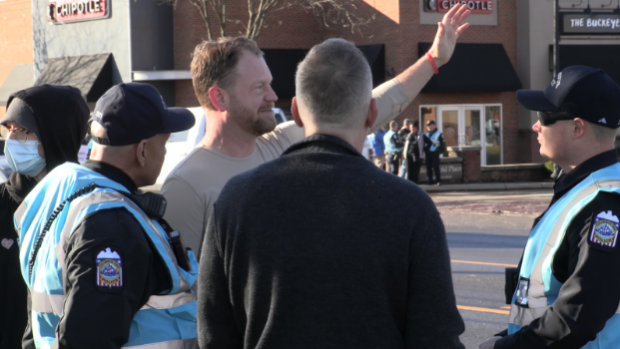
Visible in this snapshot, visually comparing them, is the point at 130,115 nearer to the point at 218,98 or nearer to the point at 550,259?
the point at 218,98

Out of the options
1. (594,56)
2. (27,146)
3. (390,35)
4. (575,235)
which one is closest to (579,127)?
(575,235)

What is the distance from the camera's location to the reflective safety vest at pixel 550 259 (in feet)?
8.88

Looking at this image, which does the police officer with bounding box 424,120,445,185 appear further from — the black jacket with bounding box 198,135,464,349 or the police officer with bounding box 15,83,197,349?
the black jacket with bounding box 198,135,464,349

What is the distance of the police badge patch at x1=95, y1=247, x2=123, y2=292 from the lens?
2.32m

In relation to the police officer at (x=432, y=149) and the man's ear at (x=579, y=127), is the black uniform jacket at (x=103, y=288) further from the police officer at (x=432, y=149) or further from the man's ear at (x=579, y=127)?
the police officer at (x=432, y=149)

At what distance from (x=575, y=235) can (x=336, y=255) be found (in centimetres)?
111

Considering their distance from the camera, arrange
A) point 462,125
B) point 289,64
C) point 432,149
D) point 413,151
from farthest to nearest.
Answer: point 462,125, point 289,64, point 432,149, point 413,151

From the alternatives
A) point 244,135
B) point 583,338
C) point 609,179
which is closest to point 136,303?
point 244,135

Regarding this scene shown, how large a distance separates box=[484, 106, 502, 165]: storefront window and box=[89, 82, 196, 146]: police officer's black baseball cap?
1013 inches

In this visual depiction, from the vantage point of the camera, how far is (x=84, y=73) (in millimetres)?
26484

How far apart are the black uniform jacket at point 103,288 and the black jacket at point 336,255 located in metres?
0.43

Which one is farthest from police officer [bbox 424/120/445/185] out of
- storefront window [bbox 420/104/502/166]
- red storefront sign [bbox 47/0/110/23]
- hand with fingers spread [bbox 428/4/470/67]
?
hand with fingers spread [bbox 428/4/470/67]

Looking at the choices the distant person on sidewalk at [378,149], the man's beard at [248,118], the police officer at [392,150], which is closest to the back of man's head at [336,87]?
the man's beard at [248,118]

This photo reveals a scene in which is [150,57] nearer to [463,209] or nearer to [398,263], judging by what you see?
[463,209]
